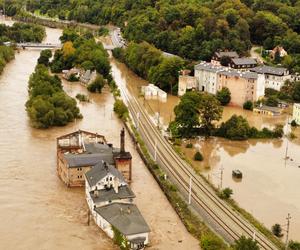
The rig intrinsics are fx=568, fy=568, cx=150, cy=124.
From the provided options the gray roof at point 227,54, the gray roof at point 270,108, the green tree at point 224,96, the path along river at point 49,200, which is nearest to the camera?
the path along river at point 49,200

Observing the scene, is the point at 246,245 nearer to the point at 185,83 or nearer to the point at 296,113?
the point at 296,113

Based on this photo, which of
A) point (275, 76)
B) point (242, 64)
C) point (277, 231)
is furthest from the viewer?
point (242, 64)

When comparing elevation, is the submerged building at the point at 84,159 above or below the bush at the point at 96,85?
below

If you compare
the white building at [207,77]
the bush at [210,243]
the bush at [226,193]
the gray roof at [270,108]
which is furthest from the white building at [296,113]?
the bush at [210,243]

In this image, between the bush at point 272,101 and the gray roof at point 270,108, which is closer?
the gray roof at point 270,108

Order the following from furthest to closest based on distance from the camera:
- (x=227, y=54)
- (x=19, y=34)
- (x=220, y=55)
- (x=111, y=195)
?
1. (x=19, y=34)
2. (x=227, y=54)
3. (x=220, y=55)
4. (x=111, y=195)

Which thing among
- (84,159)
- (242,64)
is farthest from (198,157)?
(242,64)

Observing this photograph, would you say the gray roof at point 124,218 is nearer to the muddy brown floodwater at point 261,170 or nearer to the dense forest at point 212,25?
the muddy brown floodwater at point 261,170
